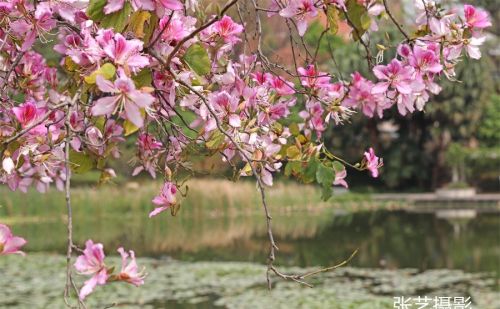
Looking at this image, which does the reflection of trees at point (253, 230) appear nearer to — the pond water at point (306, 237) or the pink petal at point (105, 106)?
the pond water at point (306, 237)

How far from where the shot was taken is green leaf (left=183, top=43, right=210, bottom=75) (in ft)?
6.09

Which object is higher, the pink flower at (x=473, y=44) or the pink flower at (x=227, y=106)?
the pink flower at (x=473, y=44)

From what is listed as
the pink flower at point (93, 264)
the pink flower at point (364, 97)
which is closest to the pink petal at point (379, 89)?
the pink flower at point (364, 97)

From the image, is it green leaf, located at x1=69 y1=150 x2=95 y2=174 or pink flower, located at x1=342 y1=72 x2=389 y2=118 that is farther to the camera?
green leaf, located at x1=69 y1=150 x2=95 y2=174

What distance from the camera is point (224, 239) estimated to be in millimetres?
10664

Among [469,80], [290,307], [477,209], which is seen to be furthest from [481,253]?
[469,80]

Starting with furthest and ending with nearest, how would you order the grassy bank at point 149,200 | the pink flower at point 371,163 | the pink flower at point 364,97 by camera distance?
1. the grassy bank at point 149,200
2. the pink flower at point 371,163
3. the pink flower at point 364,97

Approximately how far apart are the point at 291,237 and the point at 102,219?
369 cm

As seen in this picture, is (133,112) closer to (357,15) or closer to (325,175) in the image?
(357,15)

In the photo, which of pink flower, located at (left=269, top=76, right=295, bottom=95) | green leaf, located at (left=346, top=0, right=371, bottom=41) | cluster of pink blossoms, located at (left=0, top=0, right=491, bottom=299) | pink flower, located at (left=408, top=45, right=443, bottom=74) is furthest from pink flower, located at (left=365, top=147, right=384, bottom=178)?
green leaf, located at (left=346, top=0, right=371, bottom=41)

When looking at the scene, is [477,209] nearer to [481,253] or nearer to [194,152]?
[481,253]

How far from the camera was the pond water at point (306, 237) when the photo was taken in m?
8.77

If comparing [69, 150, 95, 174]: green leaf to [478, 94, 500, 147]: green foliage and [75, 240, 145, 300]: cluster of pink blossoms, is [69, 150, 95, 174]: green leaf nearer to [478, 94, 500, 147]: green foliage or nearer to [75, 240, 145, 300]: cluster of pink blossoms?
[75, 240, 145, 300]: cluster of pink blossoms

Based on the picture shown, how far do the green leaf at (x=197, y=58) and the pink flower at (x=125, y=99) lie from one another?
17.4 inches
